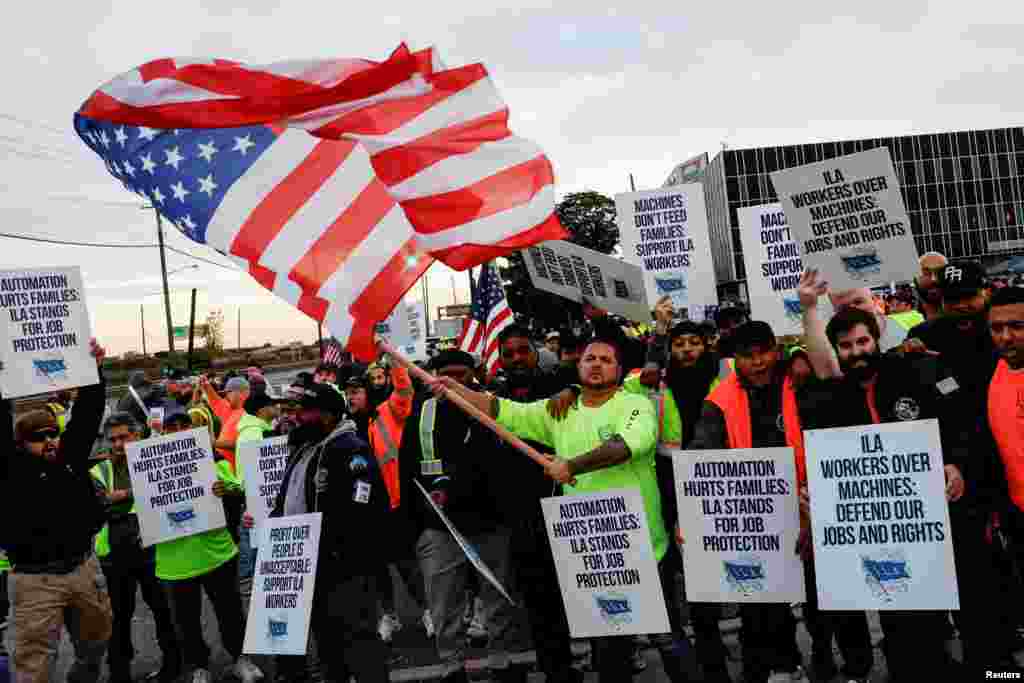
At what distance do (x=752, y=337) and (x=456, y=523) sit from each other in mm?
2251

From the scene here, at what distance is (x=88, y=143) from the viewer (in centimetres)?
585

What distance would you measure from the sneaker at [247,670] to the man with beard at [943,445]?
4.23m

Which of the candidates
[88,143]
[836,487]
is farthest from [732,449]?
[88,143]

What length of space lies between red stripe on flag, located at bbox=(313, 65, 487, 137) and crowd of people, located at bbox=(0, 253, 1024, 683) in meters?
1.53

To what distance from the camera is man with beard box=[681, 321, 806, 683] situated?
5160 millimetres

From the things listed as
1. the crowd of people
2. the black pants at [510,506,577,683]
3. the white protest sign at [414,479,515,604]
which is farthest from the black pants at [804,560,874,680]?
the white protest sign at [414,479,515,604]

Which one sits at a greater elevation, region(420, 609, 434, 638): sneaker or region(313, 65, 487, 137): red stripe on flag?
region(313, 65, 487, 137): red stripe on flag

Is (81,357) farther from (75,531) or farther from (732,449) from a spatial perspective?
(732,449)

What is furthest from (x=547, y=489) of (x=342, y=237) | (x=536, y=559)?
(x=342, y=237)

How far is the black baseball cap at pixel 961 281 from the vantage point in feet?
19.8

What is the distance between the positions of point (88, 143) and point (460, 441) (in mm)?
2854

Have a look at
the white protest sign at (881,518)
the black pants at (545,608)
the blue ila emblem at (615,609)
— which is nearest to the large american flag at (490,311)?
the black pants at (545,608)

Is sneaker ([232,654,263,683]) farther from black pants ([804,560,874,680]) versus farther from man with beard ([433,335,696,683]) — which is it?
Answer: black pants ([804,560,874,680])

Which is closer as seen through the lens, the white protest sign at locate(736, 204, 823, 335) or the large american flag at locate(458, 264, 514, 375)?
the white protest sign at locate(736, 204, 823, 335)
